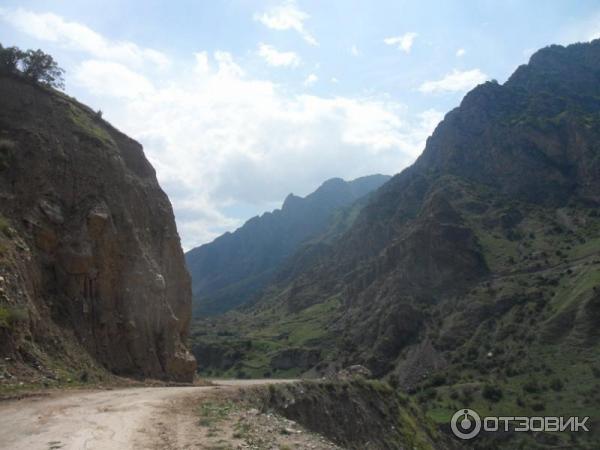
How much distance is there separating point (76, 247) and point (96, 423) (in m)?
14.4

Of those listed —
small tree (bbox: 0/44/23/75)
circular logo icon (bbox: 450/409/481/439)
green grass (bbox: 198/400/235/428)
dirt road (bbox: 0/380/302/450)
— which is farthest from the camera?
circular logo icon (bbox: 450/409/481/439)

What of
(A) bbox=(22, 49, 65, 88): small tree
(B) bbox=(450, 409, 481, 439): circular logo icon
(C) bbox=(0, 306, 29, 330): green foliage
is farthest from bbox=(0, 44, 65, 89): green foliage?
(B) bbox=(450, 409, 481, 439): circular logo icon

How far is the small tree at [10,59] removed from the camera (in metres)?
Answer: 32.5

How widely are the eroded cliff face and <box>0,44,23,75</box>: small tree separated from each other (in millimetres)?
1240

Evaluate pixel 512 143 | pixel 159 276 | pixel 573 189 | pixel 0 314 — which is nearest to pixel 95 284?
pixel 159 276

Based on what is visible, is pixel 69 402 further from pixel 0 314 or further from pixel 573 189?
pixel 573 189

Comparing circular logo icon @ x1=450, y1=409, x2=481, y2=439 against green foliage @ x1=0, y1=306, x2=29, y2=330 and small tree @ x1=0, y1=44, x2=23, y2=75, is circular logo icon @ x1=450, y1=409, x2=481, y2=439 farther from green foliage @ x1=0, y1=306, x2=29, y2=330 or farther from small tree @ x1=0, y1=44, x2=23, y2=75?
small tree @ x1=0, y1=44, x2=23, y2=75

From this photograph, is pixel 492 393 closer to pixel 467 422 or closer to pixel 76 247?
pixel 467 422

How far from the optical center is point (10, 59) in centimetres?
3319

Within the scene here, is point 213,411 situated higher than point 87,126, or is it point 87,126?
point 87,126

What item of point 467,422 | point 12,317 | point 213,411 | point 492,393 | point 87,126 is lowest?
point 492,393

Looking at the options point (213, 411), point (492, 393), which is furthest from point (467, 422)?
point (213, 411)

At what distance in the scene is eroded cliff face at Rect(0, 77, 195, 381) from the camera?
936 inches

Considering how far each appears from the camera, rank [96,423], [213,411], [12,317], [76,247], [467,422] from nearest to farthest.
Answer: [96,423] → [213,411] → [12,317] → [76,247] → [467,422]
